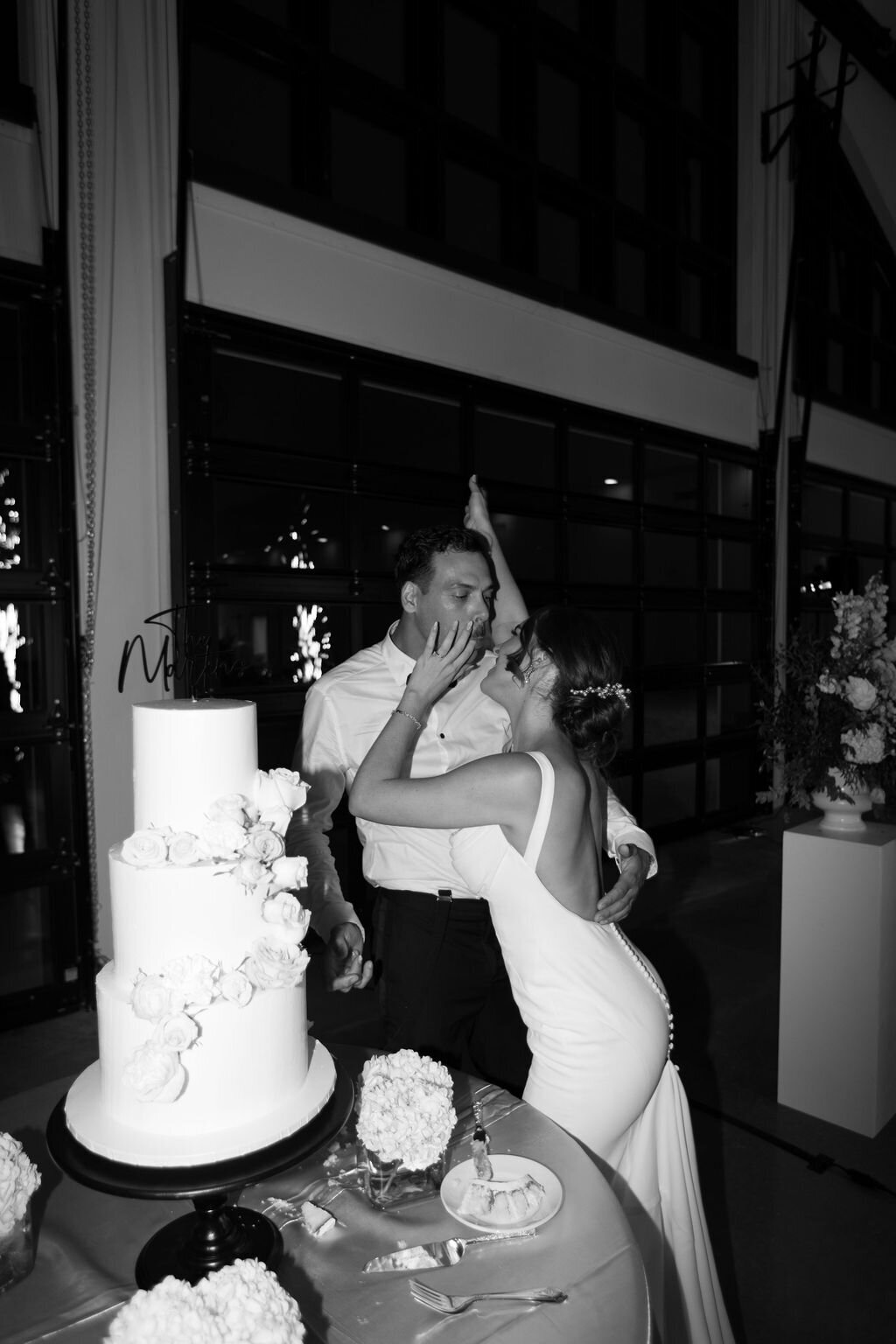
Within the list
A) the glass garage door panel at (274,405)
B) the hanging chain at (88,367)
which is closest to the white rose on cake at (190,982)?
the hanging chain at (88,367)

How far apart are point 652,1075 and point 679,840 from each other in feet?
18.9

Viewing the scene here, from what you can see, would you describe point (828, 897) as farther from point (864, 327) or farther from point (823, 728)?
point (864, 327)

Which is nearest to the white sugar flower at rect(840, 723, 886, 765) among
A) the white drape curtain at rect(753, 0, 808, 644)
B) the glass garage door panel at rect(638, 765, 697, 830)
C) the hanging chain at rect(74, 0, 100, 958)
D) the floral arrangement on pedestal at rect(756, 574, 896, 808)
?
the floral arrangement on pedestal at rect(756, 574, 896, 808)

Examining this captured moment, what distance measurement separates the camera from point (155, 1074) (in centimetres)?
112

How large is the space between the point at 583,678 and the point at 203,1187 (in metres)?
1.26

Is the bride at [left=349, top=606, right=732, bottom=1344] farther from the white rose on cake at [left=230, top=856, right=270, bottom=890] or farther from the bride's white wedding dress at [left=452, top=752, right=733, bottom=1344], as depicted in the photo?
the white rose on cake at [left=230, top=856, right=270, bottom=890]

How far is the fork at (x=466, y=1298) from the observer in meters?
1.15

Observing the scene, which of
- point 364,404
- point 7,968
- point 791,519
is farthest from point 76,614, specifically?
point 791,519

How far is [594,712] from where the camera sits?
6.46 ft

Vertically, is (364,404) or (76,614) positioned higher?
(364,404)

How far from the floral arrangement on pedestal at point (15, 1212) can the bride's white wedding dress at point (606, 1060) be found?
1014mm

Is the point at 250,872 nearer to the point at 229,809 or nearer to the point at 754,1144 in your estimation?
the point at 229,809

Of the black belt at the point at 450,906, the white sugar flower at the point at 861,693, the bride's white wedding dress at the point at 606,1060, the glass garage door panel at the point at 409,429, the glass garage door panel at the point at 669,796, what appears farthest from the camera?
the glass garage door panel at the point at 669,796

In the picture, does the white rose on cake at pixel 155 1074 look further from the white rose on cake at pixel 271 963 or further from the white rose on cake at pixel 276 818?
the white rose on cake at pixel 276 818
